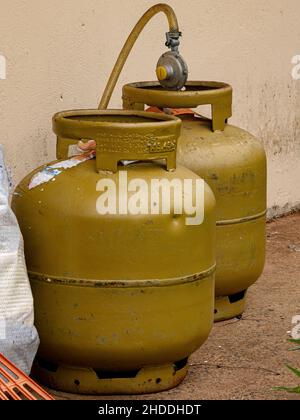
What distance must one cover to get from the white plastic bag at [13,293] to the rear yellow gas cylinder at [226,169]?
3.12 ft

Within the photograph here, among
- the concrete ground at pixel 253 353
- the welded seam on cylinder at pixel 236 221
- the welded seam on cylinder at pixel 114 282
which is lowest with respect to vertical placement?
the concrete ground at pixel 253 353

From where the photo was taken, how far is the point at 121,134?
3.36 meters

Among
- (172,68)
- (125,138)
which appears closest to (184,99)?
(172,68)

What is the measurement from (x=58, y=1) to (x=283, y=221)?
238cm

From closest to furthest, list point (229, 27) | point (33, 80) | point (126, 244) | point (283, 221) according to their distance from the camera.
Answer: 1. point (126, 244)
2. point (33, 80)
3. point (229, 27)
4. point (283, 221)

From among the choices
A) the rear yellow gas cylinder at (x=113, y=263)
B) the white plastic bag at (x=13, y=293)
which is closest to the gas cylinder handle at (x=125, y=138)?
the rear yellow gas cylinder at (x=113, y=263)

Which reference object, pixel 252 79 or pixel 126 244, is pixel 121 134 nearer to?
pixel 126 244

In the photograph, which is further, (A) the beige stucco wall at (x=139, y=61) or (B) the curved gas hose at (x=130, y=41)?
(A) the beige stucco wall at (x=139, y=61)

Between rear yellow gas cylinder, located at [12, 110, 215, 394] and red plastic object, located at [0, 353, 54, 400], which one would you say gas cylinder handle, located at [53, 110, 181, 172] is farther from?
red plastic object, located at [0, 353, 54, 400]

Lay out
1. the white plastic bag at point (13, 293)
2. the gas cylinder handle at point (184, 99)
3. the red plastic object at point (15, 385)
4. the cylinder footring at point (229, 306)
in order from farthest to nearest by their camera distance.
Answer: the cylinder footring at point (229, 306) < the gas cylinder handle at point (184, 99) < the white plastic bag at point (13, 293) < the red plastic object at point (15, 385)

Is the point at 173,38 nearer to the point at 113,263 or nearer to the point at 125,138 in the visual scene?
the point at 125,138

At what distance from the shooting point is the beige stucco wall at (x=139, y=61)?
4133mm

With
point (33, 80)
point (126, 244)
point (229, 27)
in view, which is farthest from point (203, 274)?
point (229, 27)

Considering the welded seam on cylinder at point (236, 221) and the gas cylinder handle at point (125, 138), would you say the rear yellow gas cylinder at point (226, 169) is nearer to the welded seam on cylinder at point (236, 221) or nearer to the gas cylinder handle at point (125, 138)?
the welded seam on cylinder at point (236, 221)
